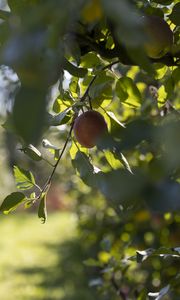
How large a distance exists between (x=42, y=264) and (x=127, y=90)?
Answer: 4.43 m

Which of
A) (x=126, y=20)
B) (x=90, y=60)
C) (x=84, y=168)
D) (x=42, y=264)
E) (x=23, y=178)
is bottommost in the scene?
(x=42, y=264)

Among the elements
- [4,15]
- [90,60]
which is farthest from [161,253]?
[4,15]

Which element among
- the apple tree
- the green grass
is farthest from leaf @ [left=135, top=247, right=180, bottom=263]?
the green grass

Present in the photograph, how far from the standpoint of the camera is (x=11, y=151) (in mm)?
14375

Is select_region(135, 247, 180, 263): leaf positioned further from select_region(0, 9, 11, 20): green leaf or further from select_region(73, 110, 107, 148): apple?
select_region(0, 9, 11, 20): green leaf

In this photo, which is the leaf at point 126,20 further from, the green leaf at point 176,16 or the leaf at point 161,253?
the leaf at point 161,253

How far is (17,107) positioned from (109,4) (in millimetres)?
105

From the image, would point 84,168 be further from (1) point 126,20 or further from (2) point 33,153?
(1) point 126,20

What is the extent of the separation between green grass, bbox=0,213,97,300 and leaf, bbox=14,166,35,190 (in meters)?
2.72

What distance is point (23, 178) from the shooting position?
3.15 ft

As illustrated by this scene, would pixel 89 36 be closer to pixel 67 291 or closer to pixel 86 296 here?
pixel 86 296

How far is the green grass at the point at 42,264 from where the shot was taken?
385 centimetres

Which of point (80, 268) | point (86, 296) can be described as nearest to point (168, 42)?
point (86, 296)

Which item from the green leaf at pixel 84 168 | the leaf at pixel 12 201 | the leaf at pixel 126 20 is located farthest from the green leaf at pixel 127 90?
the leaf at pixel 126 20
